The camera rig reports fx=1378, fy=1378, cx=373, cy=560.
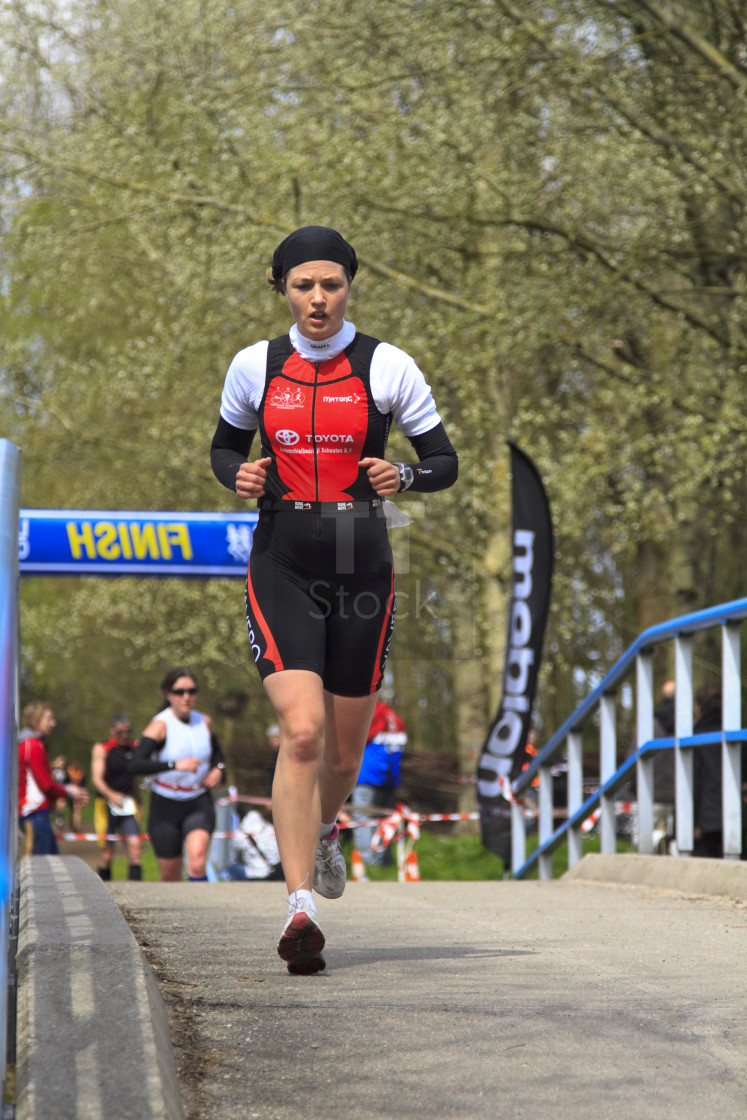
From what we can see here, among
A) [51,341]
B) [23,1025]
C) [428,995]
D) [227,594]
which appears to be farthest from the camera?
[51,341]

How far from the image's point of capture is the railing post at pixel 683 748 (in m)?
6.81

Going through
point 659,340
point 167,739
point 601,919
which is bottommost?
point 601,919

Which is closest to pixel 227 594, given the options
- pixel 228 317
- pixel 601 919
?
pixel 228 317

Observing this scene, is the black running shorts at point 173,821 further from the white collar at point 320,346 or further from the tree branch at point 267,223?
the white collar at point 320,346

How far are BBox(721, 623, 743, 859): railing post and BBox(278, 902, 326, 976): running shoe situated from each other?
2.95m

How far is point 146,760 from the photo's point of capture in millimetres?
10109

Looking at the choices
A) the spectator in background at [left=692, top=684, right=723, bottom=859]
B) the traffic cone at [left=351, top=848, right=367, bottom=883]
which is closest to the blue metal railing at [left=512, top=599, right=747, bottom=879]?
the spectator in background at [left=692, top=684, right=723, bottom=859]

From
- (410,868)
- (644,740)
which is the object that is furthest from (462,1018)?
(410,868)

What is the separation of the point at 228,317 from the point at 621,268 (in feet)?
17.3

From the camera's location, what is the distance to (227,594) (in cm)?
2064

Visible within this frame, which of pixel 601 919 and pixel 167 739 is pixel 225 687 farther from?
pixel 601 919

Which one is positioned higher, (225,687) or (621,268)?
(621,268)

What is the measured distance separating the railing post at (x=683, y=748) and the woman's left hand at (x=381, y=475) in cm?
328

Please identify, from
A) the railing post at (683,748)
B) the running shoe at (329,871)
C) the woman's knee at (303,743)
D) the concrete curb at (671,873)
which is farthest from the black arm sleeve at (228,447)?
the railing post at (683,748)
